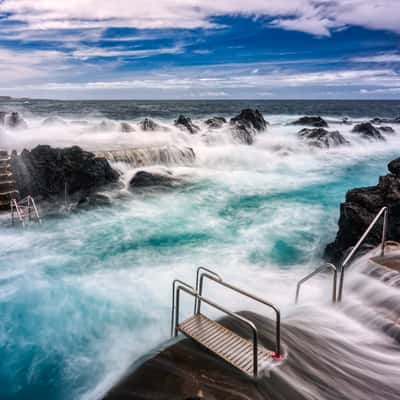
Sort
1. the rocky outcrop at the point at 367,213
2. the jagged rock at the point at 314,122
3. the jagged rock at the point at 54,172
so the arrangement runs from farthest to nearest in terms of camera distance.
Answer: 1. the jagged rock at the point at 314,122
2. the jagged rock at the point at 54,172
3. the rocky outcrop at the point at 367,213

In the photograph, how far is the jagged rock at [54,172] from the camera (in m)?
16.7

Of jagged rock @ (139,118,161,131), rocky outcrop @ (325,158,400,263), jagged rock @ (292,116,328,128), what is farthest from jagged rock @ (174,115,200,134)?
rocky outcrop @ (325,158,400,263)

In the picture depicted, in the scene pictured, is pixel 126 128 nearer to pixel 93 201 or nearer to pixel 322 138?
pixel 322 138

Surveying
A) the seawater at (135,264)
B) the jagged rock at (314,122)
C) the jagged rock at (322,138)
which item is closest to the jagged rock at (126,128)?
the seawater at (135,264)

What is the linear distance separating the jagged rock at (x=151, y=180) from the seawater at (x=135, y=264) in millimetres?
916

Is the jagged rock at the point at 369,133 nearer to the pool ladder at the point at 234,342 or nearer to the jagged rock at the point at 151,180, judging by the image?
the jagged rock at the point at 151,180

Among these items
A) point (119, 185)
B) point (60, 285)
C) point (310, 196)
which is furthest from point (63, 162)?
point (310, 196)

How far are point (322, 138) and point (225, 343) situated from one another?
32.5 metres

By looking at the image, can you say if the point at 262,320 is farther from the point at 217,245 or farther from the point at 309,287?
the point at 217,245

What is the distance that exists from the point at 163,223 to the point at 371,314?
951 cm

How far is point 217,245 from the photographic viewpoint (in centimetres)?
1221

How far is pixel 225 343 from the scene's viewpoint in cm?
480

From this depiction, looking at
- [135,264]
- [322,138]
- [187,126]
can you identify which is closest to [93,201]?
[135,264]

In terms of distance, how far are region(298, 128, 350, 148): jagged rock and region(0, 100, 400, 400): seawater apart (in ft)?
34.9
